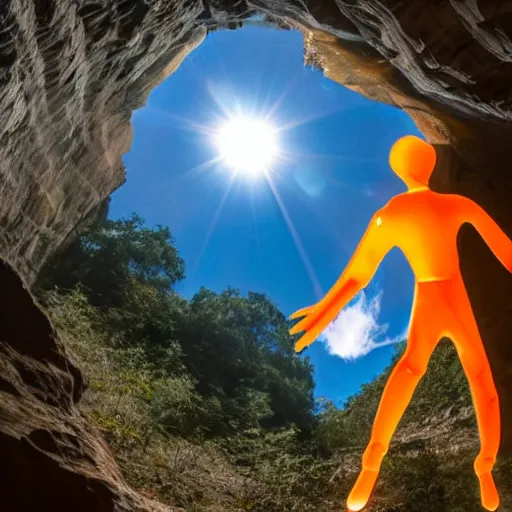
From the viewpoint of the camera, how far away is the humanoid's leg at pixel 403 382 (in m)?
3.36

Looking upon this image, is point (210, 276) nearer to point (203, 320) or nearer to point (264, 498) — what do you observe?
point (203, 320)

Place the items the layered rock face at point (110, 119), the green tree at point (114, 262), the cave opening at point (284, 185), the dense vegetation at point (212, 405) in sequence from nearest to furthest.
→ the layered rock face at point (110, 119) → the dense vegetation at point (212, 405) → the green tree at point (114, 262) → the cave opening at point (284, 185)

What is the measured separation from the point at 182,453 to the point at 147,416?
91cm

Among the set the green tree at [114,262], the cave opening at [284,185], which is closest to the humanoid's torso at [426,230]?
the green tree at [114,262]

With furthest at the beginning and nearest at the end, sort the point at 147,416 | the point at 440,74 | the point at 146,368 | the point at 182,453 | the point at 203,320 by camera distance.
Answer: the point at 203,320 → the point at 146,368 → the point at 147,416 → the point at 182,453 → the point at 440,74

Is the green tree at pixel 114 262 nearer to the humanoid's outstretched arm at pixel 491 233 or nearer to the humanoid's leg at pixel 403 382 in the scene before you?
the humanoid's leg at pixel 403 382

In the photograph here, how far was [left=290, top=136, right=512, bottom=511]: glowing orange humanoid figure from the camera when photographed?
11.4 feet

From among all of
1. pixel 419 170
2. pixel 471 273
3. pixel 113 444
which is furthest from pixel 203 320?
pixel 419 170

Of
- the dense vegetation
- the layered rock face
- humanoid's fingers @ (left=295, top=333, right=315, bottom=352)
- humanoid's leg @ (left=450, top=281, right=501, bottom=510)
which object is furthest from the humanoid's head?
the dense vegetation

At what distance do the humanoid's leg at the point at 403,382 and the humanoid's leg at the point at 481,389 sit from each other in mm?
226

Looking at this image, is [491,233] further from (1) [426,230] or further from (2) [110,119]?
(2) [110,119]

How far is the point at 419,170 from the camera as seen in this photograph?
3988 millimetres

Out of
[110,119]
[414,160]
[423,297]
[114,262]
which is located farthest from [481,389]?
[114,262]

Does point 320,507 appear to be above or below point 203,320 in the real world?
below
